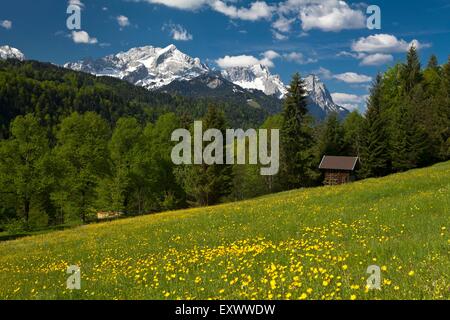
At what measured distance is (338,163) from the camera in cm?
7219

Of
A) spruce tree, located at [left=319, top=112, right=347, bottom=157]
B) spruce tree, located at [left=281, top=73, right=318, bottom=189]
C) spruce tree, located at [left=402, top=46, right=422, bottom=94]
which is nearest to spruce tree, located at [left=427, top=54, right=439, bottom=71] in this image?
spruce tree, located at [left=402, top=46, right=422, bottom=94]

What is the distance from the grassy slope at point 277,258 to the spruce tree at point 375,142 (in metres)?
49.2

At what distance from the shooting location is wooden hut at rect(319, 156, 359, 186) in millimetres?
71062

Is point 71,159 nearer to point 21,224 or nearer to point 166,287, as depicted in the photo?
point 21,224

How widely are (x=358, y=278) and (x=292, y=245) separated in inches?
184

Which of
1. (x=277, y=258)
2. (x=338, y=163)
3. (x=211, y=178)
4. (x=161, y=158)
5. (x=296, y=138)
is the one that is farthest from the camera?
(x=338, y=163)

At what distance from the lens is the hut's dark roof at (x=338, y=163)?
7119 centimetres

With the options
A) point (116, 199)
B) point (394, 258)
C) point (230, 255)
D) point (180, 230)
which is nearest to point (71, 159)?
point (116, 199)

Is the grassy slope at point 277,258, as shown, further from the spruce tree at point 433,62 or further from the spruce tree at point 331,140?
the spruce tree at point 433,62

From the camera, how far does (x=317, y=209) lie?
70.1 ft

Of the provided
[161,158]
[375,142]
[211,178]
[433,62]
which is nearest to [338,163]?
[375,142]

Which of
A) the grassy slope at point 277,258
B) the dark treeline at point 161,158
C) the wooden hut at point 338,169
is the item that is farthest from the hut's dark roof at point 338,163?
the grassy slope at point 277,258

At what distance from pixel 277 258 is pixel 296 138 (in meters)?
56.5

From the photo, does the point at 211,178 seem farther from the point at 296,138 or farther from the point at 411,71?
the point at 411,71
